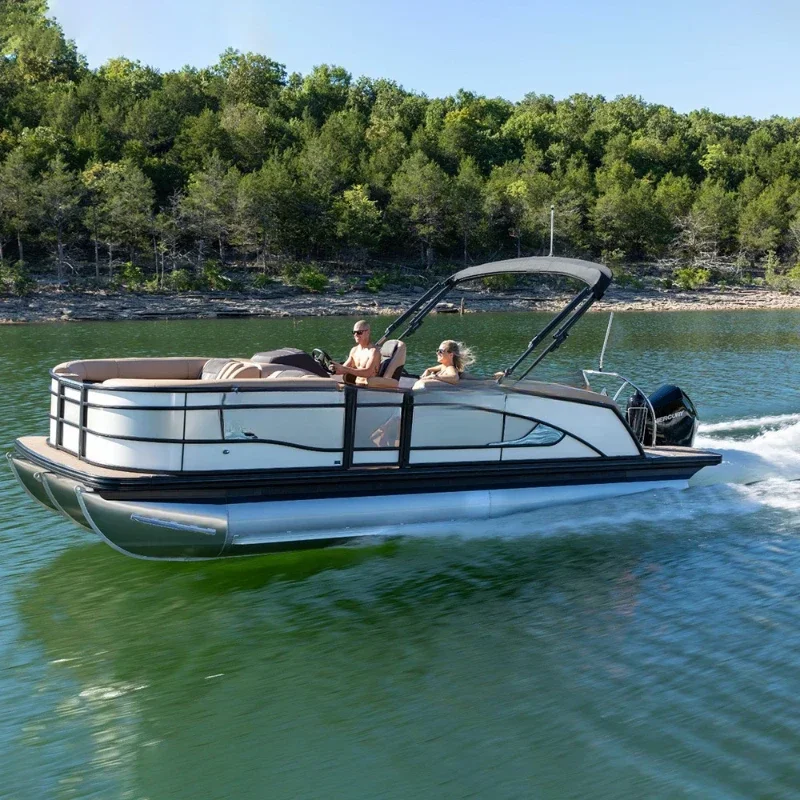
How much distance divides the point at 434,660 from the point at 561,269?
17.5 ft

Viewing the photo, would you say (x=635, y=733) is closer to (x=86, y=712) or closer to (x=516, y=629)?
(x=516, y=629)

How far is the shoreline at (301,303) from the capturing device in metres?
54.5

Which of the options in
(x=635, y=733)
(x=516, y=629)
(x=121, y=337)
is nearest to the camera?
(x=635, y=733)

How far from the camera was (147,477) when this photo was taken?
903 centimetres

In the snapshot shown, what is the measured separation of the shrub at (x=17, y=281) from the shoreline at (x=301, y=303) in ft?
2.79

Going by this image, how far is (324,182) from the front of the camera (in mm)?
85188

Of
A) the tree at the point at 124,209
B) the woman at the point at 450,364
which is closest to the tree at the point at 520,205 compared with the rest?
the tree at the point at 124,209

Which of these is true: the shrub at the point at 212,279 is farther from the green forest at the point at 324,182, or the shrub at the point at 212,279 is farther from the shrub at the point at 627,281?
the shrub at the point at 627,281

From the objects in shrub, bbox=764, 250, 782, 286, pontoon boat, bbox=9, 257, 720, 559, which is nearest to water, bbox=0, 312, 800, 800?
pontoon boat, bbox=9, 257, 720, 559

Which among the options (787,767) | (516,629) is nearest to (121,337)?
(516,629)

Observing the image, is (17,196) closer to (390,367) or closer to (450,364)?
(390,367)

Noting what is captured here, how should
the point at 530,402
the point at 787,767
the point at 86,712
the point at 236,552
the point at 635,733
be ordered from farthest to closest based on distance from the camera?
the point at 530,402
the point at 236,552
the point at 86,712
the point at 635,733
the point at 787,767

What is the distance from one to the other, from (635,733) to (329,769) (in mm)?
2266

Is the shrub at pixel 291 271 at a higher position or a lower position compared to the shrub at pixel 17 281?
higher
